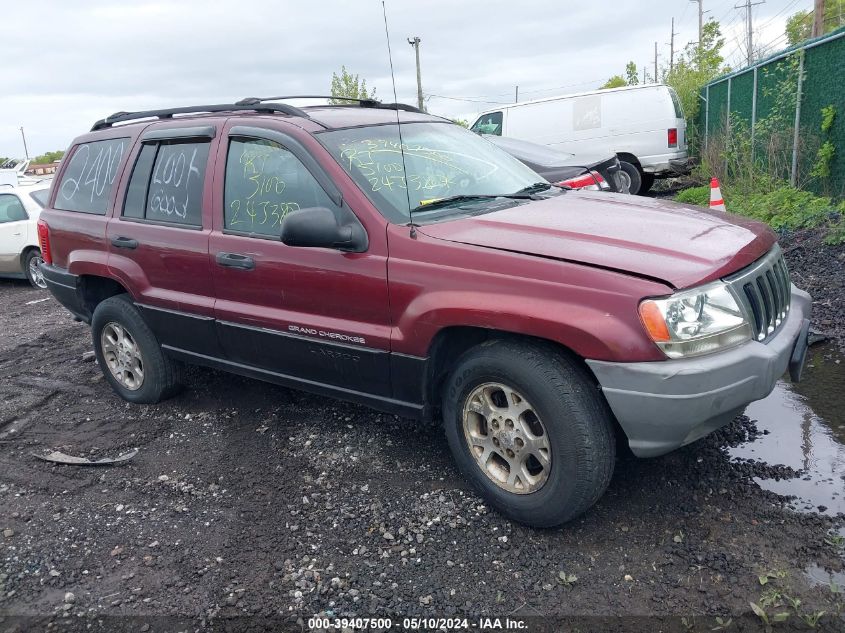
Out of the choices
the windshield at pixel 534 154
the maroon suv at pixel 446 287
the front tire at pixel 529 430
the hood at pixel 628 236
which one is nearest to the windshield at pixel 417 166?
the maroon suv at pixel 446 287

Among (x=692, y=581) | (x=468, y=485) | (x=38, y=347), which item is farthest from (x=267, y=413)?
(x=38, y=347)

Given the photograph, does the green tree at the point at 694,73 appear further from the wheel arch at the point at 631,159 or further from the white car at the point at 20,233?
the white car at the point at 20,233

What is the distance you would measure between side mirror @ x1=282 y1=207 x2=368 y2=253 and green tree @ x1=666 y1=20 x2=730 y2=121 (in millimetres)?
16892

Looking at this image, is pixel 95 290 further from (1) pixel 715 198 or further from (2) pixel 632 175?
(2) pixel 632 175

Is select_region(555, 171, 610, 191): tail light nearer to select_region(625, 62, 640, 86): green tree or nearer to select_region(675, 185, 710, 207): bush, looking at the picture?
select_region(675, 185, 710, 207): bush

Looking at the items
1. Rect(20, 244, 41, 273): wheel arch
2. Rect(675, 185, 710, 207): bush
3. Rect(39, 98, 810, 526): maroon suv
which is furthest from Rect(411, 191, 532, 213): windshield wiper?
Rect(20, 244, 41, 273): wheel arch

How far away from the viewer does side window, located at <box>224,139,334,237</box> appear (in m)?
3.72

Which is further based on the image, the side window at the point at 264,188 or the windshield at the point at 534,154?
the windshield at the point at 534,154

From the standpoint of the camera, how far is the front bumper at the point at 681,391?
2.69 m

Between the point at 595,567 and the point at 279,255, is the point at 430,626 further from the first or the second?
the point at 279,255

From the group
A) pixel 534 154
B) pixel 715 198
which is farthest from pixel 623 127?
pixel 715 198

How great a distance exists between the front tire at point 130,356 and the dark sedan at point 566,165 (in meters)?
3.84

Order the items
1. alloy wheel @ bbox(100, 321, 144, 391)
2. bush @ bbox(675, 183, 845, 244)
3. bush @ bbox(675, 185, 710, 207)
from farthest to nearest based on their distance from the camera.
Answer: bush @ bbox(675, 185, 710, 207) < bush @ bbox(675, 183, 845, 244) < alloy wheel @ bbox(100, 321, 144, 391)

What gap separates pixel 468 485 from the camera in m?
3.58
